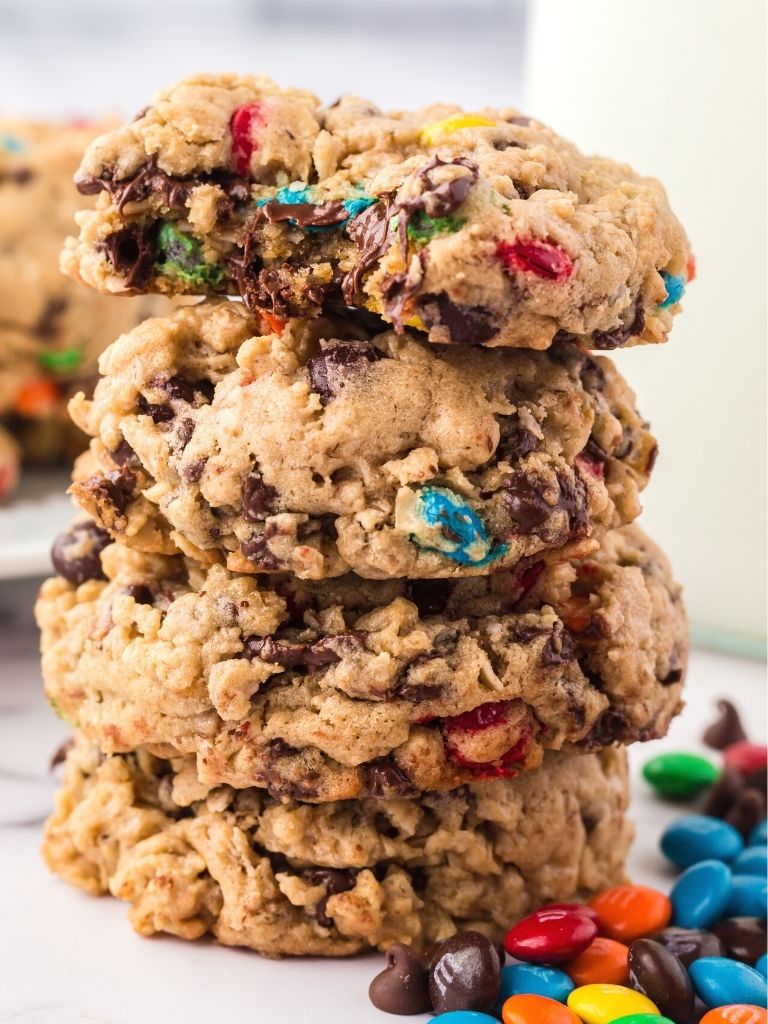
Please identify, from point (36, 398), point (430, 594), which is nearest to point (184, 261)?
point (430, 594)

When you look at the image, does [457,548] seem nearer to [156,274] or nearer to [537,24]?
[156,274]

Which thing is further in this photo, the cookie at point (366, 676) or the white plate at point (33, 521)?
the white plate at point (33, 521)

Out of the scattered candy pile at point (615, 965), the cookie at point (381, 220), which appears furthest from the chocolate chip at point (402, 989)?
the cookie at point (381, 220)

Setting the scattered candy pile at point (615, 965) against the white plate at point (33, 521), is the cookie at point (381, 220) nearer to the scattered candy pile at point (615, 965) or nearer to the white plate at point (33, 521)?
the scattered candy pile at point (615, 965)

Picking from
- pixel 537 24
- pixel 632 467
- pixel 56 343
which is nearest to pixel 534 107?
pixel 537 24

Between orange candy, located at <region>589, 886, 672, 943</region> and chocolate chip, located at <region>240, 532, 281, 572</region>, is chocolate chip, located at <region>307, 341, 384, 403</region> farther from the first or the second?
orange candy, located at <region>589, 886, 672, 943</region>

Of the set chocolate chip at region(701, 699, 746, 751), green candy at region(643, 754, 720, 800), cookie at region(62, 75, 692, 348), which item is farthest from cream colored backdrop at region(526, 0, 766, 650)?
cookie at region(62, 75, 692, 348)
